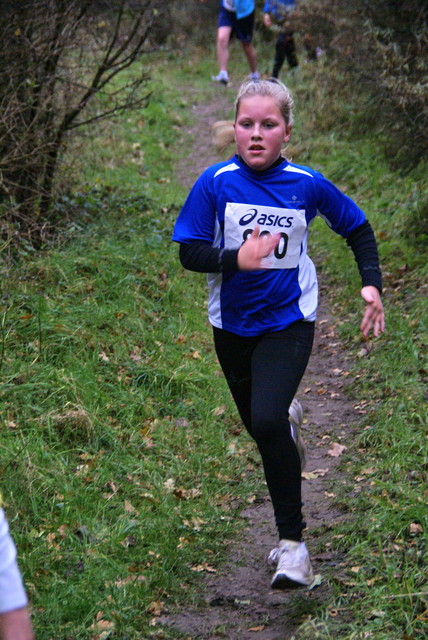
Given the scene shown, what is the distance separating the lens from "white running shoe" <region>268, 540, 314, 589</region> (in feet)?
11.7

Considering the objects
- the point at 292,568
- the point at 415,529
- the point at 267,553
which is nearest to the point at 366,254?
the point at 415,529

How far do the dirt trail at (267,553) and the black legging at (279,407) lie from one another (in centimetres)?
36

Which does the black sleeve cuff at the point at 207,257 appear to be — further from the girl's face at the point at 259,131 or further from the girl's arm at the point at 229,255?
the girl's face at the point at 259,131

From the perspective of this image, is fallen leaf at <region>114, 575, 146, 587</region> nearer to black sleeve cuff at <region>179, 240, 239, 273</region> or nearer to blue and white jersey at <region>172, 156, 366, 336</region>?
blue and white jersey at <region>172, 156, 366, 336</region>

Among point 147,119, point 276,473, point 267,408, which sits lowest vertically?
point 276,473

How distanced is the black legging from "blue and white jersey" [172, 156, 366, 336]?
0.08 metres

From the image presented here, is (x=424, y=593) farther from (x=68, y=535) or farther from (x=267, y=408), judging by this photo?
(x=68, y=535)

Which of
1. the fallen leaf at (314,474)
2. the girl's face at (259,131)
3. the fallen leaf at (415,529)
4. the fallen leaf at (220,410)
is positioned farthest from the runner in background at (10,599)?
the fallen leaf at (220,410)

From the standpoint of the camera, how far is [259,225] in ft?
12.1

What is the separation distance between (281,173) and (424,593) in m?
1.90

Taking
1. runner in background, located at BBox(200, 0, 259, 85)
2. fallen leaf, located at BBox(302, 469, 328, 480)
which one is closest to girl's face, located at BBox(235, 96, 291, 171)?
fallen leaf, located at BBox(302, 469, 328, 480)

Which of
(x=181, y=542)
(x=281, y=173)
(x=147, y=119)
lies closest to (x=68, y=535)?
(x=181, y=542)

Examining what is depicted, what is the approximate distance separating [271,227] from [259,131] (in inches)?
17.3

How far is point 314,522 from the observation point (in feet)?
15.0
